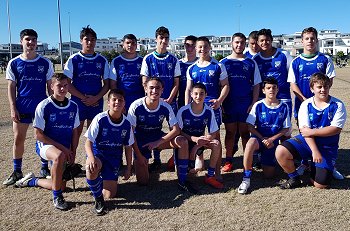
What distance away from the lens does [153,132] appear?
5.20 m

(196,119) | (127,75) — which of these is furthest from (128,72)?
(196,119)

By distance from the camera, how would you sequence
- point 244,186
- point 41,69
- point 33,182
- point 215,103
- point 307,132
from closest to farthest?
point 244,186, point 307,132, point 33,182, point 41,69, point 215,103

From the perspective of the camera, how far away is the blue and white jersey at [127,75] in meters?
5.73

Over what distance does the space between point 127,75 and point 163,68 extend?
0.60 m

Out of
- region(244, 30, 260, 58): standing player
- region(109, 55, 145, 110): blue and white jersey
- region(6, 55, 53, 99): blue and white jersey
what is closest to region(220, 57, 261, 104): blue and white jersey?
region(244, 30, 260, 58): standing player

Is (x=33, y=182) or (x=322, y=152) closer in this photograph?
(x=322, y=152)

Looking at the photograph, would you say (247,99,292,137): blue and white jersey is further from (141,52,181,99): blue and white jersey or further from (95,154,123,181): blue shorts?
(95,154,123,181): blue shorts

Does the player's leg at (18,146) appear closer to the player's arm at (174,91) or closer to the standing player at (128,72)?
the standing player at (128,72)

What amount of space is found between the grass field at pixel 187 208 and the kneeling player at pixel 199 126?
415mm

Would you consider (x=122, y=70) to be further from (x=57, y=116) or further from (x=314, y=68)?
(x=314, y=68)

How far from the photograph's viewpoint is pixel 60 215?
4.01 m

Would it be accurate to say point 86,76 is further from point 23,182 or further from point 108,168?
point 23,182

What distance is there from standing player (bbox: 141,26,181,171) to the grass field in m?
1.37

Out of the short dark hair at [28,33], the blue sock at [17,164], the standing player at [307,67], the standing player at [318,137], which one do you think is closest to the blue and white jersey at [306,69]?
the standing player at [307,67]
